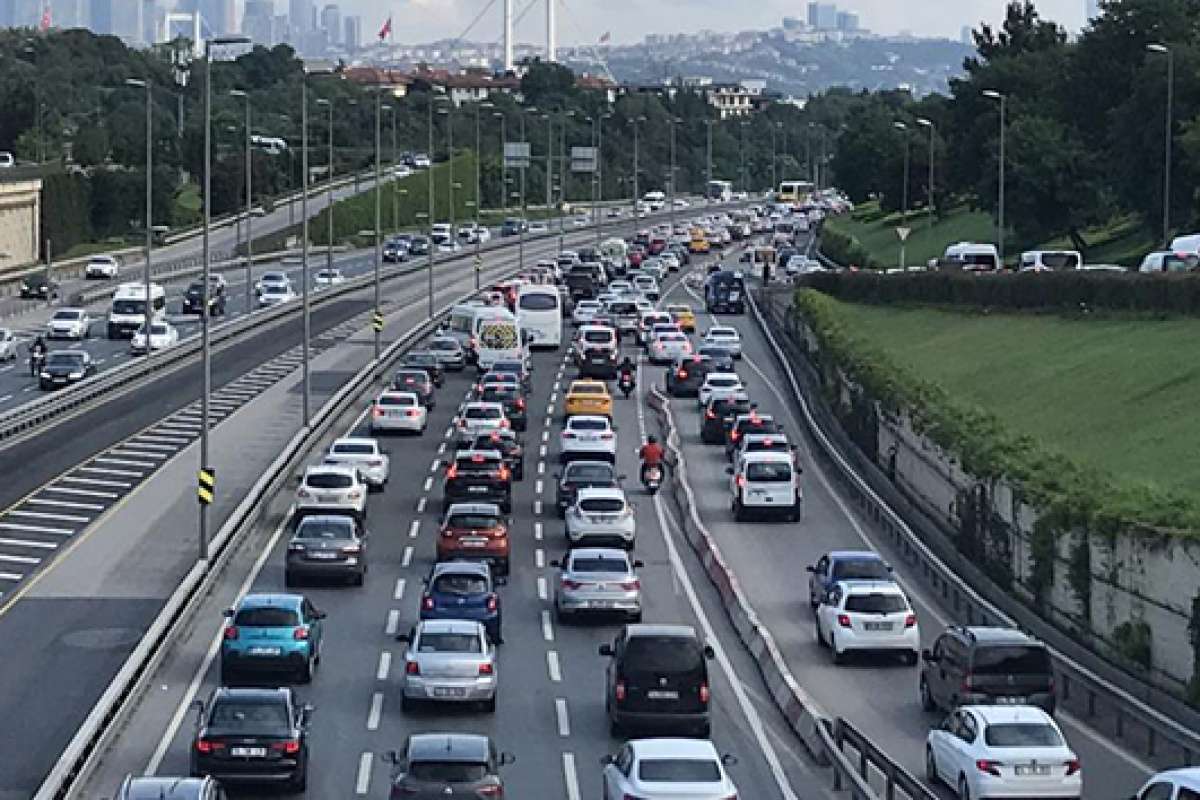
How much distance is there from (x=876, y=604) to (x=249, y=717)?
13087 millimetres

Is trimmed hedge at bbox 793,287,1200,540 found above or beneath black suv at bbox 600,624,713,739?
above

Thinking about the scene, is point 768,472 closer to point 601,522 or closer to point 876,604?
point 601,522

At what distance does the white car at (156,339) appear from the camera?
85812 mm

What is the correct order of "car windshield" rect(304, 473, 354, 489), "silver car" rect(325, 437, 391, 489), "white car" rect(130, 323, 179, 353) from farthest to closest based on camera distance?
"white car" rect(130, 323, 179, 353)
"silver car" rect(325, 437, 391, 489)
"car windshield" rect(304, 473, 354, 489)

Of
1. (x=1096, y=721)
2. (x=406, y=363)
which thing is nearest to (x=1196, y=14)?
(x=406, y=363)

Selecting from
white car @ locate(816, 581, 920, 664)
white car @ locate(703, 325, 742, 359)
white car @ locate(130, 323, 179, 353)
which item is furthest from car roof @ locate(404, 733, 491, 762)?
white car @ locate(703, 325, 742, 359)

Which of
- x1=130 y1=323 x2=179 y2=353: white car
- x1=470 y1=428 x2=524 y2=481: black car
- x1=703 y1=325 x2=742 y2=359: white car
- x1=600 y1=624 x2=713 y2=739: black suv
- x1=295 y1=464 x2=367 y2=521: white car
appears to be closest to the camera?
x1=600 y1=624 x2=713 y2=739: black suv

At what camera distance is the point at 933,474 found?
5319 cm

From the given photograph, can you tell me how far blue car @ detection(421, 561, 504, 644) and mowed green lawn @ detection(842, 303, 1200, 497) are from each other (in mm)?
11172

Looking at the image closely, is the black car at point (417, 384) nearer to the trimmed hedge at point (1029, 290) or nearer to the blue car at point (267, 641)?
the trimmed hedge at point (1029, 290)

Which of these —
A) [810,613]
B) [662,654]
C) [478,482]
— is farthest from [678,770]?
[478,482]

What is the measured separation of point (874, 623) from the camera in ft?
131

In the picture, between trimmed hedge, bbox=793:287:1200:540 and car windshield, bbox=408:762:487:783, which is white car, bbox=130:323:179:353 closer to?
trimmed hedge, bbox=793:287:1200:540

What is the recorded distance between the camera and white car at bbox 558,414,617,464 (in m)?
61.7
